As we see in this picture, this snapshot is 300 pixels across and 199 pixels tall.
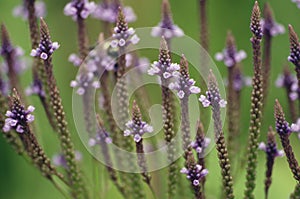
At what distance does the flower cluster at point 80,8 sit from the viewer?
70.1 inches

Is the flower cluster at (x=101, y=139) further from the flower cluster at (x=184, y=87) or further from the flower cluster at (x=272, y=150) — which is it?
the flower cluster at (x=272, y=150)

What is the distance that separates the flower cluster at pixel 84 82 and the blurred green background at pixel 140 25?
590mm

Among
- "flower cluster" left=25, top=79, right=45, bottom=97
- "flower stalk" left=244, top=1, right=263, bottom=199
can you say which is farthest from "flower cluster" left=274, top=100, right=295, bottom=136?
"flower cluster" left=25, top=79, right=45, bottom=97

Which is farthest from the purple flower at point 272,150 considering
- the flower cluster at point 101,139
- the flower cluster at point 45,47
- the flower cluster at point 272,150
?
the flower cluster at point 45,47

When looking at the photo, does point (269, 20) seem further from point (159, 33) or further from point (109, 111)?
point (109, 111)

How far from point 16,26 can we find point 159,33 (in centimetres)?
124

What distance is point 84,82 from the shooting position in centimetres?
178

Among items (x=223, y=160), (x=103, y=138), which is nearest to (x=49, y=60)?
(x=103, y=138)

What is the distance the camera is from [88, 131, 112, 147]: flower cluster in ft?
5.67

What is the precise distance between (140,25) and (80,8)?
1.25 metres

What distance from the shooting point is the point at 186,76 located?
1453 millimetres

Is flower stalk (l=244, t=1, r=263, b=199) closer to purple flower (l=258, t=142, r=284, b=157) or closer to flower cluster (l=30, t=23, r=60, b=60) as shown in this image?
purple flower (l=258, t=142, r=284, b=157)

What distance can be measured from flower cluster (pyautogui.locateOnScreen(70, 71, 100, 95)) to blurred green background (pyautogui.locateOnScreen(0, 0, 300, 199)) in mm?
590

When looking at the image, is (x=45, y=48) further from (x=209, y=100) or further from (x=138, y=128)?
(x=209, y=100)
